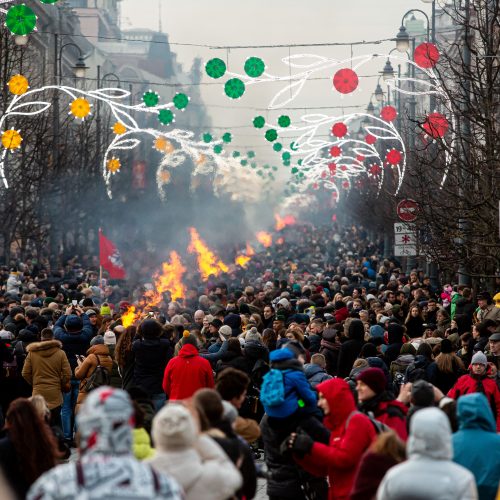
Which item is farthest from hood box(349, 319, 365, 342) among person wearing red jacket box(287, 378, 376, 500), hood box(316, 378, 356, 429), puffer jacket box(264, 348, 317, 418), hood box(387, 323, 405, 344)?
hood box(316, 378, 356, 429)

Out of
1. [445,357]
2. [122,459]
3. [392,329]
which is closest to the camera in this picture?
[122,459]

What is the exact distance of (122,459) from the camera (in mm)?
4766

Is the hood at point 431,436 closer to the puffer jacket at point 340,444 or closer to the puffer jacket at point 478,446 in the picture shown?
the puffer jacket at point 340,444

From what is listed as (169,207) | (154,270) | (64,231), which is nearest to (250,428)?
(154,270)

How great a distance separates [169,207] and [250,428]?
84.3 metres

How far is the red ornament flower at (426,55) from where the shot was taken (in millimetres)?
23686

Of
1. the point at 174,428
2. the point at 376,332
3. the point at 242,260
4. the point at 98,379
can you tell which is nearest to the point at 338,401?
the point at 174,428

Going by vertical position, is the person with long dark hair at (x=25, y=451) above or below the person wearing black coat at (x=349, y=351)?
above

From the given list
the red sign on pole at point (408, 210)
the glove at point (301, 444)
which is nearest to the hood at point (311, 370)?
the glove at point (301, 444)

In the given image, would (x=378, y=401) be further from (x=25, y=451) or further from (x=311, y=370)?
(x=311, y=370)

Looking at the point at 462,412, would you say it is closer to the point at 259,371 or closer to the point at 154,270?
the point at 259,371

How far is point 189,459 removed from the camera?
20.3 ft

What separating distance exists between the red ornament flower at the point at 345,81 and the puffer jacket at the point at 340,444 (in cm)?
1546

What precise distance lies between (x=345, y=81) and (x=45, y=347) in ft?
35.7
